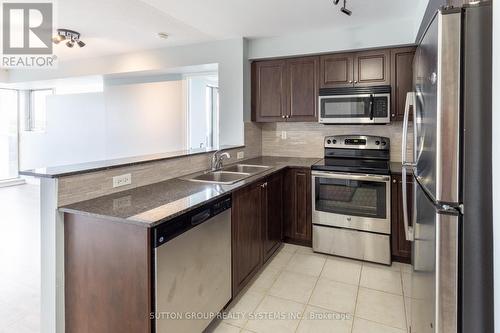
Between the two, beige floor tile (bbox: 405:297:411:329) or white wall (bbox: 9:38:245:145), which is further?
white wall (bbox: 9:38:245:145)

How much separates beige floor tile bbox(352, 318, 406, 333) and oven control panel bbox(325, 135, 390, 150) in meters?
2.05

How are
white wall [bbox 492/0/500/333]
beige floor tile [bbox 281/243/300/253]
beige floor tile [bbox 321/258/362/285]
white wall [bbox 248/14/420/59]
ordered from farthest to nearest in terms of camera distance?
beige floor tile [bbox 281/243/300/253] < white wall [bbox 248/14/420/59] < beige floor tile [bbox 321/258/362/285] < white wall [bbox 492/0/500/333]

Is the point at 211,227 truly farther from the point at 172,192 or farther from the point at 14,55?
the point at 14,55

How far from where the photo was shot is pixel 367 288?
255cm

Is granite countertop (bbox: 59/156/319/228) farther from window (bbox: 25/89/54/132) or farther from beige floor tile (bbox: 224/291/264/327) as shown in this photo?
window (bbox: 25/89/54/132)

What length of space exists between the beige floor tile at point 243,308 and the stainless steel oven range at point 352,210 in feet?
3.58

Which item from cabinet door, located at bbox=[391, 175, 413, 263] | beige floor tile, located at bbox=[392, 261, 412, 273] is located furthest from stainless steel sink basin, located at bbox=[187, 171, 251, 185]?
beige floor tile, located at bbox=[392, 261, 412, 273]

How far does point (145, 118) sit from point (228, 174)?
2594 mm

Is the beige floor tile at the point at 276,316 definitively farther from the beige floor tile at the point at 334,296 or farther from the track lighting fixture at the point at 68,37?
the track lighting fixture at the point at 68,37

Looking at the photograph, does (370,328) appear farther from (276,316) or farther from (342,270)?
(342,270)

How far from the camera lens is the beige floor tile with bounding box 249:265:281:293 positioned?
2.54 m

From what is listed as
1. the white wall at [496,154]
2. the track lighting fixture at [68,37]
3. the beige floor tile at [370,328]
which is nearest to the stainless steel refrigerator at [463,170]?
the white wall at [496,154]

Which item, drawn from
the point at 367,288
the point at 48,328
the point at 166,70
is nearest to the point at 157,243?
the point at 48,328
